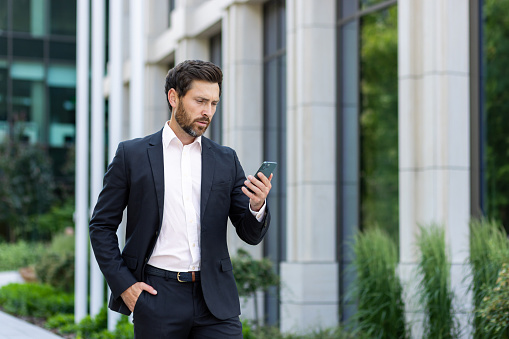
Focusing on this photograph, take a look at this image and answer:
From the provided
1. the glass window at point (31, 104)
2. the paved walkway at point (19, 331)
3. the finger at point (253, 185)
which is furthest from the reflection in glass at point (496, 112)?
the glass window at point (31, 104)

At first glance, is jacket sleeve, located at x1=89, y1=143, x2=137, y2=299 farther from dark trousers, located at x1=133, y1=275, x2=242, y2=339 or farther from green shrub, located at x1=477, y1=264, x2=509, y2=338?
green shrub, located at x1=477, y1=264, x2=509, y2=338

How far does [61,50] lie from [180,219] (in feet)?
92.1

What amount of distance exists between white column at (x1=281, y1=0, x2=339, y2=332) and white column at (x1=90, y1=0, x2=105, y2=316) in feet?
8.01

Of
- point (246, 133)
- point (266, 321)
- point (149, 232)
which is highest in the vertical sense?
point (246, 133)

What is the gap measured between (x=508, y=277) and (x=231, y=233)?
25.6 ft

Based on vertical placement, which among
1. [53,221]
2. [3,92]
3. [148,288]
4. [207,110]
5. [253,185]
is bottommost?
[53,221]

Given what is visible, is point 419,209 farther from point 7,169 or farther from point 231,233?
point 7,169

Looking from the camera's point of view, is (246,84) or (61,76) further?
(61,76)

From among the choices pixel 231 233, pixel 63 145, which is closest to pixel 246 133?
pixel 231 233

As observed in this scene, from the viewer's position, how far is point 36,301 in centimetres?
1427

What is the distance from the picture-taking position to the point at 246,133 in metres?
14.1

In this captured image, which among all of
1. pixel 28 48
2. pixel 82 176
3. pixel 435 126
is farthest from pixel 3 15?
pixel 435 126

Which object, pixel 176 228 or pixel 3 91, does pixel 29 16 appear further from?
pixel 176 228

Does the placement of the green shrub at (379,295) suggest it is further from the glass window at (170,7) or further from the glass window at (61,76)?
the glass window at (61,76)
